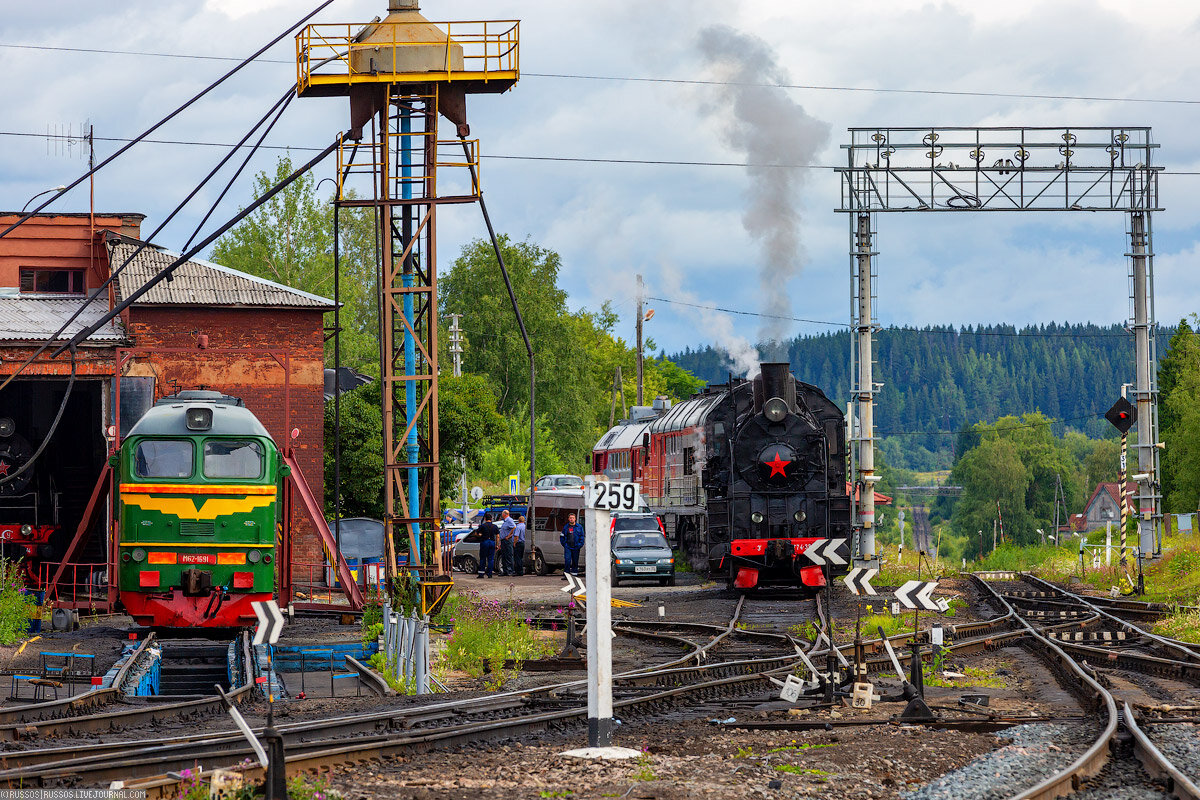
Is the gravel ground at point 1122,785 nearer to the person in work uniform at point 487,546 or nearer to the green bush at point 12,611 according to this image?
the green bush at point 12,611

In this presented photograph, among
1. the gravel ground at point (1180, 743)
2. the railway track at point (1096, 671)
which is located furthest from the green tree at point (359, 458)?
the gravel ground at point (1180, 743)

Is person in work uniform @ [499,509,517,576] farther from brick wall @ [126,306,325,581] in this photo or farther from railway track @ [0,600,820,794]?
railway track @ [0,600,820,794]

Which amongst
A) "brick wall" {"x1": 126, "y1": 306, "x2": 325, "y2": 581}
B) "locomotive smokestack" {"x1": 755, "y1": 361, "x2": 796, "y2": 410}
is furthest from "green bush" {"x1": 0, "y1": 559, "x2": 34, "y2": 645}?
"locomotive smokestack" {"x1": 755, "y1": 361, "x2": 796, "y2": 410}

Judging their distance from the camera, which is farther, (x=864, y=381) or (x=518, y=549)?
(x=518, y=549)

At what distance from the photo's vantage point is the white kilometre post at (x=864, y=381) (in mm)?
32406

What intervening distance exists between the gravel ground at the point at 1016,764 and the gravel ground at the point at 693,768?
0.21 meters

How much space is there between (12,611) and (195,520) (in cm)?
409

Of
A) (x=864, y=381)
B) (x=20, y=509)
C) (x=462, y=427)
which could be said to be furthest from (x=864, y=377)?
(x=20, y=509)

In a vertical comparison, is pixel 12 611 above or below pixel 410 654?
below

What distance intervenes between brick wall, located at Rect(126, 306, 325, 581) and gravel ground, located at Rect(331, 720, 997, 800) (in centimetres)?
2416

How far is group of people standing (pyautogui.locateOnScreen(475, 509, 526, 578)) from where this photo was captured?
3569cm

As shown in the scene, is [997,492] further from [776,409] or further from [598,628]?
[598,628]

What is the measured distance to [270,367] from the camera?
1391 inches

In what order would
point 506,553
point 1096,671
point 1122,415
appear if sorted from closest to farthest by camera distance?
point 1096,671 → point 1122,415 → point 506,553
